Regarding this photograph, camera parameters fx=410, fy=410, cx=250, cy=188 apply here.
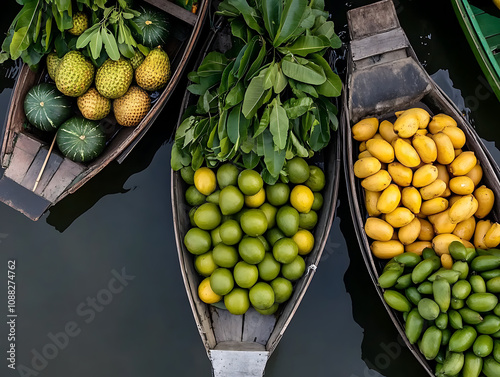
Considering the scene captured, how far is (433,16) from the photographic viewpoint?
2.98 meters

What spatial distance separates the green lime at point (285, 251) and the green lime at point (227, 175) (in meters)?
0.41

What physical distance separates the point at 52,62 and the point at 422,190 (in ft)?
7.52

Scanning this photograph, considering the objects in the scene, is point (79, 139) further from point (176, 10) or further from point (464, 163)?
point (464, 163)

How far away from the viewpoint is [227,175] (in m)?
2.20

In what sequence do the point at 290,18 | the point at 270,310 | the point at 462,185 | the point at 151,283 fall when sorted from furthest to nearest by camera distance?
the point at 151,283 → the point at 270,310 → the point at 462,185 → the point at 290,18

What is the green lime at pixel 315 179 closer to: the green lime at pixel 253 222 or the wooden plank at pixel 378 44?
the green lime at pixel 253 222

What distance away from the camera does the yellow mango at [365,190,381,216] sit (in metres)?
2.23

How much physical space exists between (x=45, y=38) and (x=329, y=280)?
231 centimetres

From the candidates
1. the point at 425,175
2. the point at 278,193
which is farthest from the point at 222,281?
the point at 425,175

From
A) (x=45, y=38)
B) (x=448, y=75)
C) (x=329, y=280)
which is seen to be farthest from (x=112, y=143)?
(x=448, y=75)

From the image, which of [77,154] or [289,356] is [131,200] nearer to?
[77,154]

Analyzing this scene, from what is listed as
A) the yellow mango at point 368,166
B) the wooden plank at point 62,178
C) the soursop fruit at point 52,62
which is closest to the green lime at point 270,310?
the yellow mango at point 368,166

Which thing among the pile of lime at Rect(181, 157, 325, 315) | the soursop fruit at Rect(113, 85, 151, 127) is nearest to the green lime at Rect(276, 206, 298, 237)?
the pile of lime at Rect(181, 157, 325, 315)

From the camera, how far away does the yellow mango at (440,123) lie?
89.2 inches
